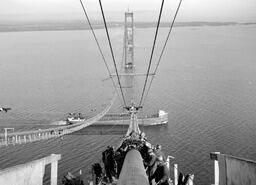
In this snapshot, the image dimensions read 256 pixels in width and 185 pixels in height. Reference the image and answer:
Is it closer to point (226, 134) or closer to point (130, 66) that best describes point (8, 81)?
point (130, 66)

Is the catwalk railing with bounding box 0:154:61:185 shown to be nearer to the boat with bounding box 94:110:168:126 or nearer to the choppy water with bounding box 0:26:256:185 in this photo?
the choppy water with bounding box 0:26:256:185

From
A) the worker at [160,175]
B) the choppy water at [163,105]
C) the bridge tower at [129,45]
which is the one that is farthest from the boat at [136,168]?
the bridge tower at [129,45]

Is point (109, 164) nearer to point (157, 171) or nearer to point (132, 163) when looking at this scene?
point (157, 171)

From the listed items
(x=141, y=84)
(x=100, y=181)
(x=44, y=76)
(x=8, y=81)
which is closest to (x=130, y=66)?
(x=141, y=84)

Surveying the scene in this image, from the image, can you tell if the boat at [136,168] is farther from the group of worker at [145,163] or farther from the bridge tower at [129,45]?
the bridge tower at [129,45]

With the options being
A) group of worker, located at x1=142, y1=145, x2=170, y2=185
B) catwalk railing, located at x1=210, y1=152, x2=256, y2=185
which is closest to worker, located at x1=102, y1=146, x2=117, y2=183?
group of worker, located at x1=142, y1=145, x2=170, y2=185

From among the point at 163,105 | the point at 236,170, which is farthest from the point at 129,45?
the point at 236,170

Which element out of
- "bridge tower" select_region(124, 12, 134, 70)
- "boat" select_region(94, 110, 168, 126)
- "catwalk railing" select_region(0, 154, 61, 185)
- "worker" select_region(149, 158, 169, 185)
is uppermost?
"bridge tower" select_region(124, 12, 134, 70)

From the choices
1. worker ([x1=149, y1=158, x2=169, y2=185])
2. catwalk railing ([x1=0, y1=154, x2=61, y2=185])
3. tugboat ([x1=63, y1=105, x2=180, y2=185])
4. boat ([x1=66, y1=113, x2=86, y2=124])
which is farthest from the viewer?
boat ([x1=66, y1=113, x2=86, y2=124])
